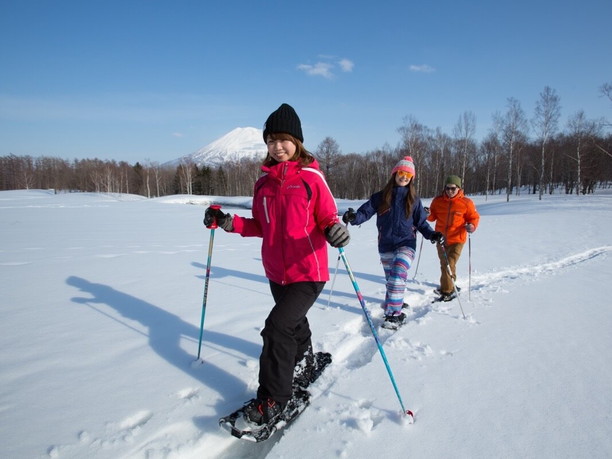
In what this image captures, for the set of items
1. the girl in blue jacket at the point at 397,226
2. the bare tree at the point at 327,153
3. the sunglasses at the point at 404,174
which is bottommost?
the girl in blue jacket at the point at 397,226

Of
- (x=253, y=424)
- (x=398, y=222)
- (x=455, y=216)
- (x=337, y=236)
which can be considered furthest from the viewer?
(x=455, y=216)

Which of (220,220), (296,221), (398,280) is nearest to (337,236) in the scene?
(296,221)

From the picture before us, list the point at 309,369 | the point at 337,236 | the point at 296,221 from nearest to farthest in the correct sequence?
1. the point at 337,236
2. the point at 296,221
3. the point at 309,369

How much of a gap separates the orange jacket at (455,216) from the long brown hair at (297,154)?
121 inches

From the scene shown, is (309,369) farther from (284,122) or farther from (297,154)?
(284,122)

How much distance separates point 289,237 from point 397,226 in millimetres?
2074

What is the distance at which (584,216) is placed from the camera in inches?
574

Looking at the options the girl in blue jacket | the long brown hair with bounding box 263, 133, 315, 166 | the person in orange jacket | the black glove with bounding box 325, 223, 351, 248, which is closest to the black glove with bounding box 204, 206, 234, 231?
the long brown hair with bounding box 263, 133, 315, 166

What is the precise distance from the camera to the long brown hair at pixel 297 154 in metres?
2.37

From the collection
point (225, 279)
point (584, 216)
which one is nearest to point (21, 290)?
point (225, 279)

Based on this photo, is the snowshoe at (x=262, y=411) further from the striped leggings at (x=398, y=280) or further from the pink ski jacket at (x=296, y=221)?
the striped leggings at (x=398, y=280)

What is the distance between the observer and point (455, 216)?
4965 millimetres

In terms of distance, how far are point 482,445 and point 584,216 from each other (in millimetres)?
17303

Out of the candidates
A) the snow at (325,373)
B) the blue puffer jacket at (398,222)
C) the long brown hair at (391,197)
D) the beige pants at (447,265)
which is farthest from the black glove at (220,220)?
the beige pants at (447,265)
